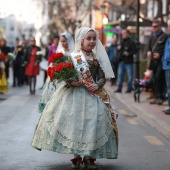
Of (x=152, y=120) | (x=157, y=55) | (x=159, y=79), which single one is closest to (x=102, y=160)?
(x=152, y=120)

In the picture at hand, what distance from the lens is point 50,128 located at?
22.5 ft

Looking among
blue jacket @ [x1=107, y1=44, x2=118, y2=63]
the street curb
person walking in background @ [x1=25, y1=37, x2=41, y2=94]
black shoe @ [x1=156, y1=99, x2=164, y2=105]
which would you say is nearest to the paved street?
the street curb

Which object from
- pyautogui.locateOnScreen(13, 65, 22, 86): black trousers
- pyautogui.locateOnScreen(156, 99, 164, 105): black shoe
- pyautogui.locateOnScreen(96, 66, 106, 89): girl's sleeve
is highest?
pyautogui.locateOnScreen(96, 66, 106, 89): girl's sleeve

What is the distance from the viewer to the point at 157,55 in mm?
14172

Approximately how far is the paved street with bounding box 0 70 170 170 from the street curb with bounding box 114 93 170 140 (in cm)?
10

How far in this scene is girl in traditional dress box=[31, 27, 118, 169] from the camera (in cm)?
674

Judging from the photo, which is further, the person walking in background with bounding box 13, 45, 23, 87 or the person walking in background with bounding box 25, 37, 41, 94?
the person walking in background with bounding box 13, 45, 23, 87

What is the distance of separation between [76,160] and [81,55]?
1191mm

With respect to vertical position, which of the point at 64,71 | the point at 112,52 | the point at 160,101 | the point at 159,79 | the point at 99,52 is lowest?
the point at 160,101

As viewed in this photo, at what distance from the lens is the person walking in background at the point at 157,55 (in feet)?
47.3

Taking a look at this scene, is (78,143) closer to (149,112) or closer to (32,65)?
(149,112)

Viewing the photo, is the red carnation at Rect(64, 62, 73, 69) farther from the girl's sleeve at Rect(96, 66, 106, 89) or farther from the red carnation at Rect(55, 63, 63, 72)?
the girl's sleeve at Rect(96, 66, 106, 89)

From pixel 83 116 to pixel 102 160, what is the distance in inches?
40.5

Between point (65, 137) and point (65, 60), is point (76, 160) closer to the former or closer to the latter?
point (65, 137)
